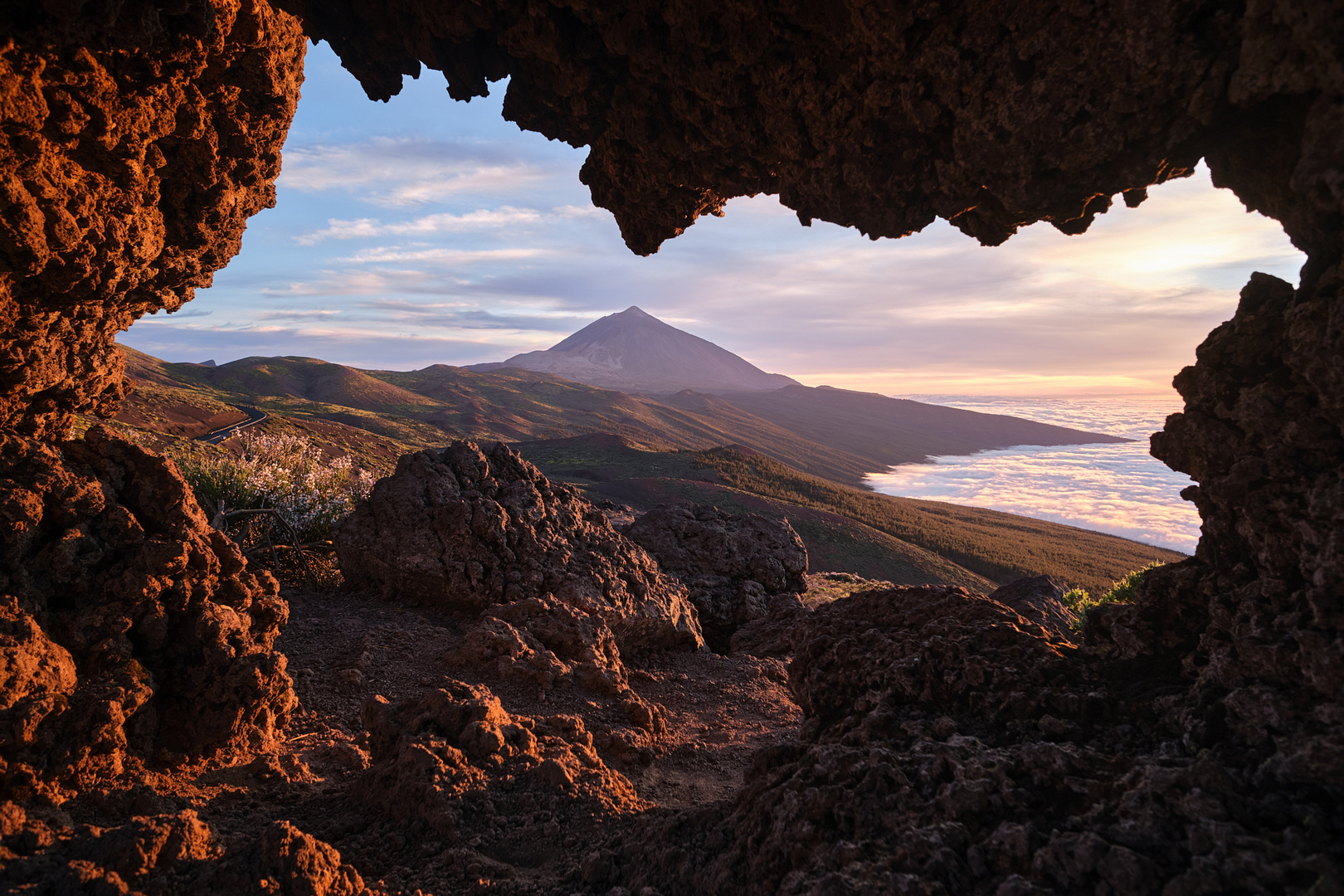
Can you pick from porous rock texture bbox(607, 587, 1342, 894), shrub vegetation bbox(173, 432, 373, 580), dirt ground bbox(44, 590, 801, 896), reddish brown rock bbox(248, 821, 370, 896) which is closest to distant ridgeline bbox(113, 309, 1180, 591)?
shrub vegetation bbox(173, 432, 373, 580)

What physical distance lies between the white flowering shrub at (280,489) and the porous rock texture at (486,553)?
173cm

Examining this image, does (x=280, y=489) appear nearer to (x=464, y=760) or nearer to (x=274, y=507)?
(x=274, y=507)

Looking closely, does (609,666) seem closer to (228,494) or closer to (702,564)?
(702,564)

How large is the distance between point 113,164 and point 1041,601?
11578 mm

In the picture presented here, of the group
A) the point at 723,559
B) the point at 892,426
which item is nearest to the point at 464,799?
the point at 723,559

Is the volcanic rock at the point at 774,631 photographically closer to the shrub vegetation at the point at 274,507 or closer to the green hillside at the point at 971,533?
the shrub vegetation at the point at 274,507

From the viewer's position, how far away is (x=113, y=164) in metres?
3.79

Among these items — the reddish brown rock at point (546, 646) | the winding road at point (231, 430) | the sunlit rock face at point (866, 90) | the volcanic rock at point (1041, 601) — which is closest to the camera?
the sunlit rock face at point (866, 90)

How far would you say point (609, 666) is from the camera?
6523 millimetres

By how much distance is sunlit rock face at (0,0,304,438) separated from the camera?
10.5 feet

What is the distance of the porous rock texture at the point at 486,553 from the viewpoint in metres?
7.29

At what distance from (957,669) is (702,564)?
687 centimetres

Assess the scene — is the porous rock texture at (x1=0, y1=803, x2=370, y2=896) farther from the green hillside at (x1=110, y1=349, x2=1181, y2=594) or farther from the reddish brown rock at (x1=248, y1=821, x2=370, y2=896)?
the green hillside at (x1=110, y1=349, x2=1181, y2=594)

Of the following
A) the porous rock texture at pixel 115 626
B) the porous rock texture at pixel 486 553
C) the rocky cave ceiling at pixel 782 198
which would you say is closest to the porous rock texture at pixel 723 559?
the porous rock texture at pixel 486 553
